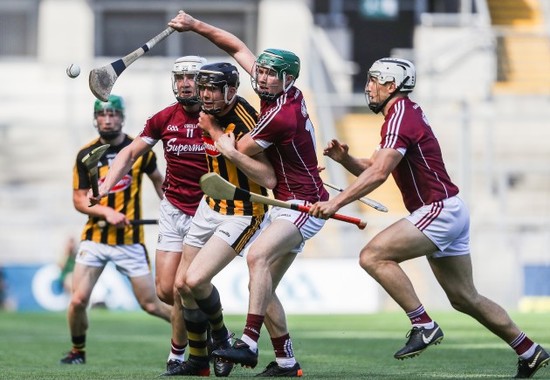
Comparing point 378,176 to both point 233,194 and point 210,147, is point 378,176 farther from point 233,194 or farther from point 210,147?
point 210,147

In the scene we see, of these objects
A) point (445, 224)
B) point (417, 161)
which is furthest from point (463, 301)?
point (417, 161)

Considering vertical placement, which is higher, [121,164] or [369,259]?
[121,164]

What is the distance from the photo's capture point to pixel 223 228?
878 centimetres

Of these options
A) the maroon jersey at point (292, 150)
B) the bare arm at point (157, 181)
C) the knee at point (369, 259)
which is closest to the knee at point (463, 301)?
the knee at point (369, 259)

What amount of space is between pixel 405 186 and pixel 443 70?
55.1ft

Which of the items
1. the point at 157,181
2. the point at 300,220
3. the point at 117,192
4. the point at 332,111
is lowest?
the point at 332,111

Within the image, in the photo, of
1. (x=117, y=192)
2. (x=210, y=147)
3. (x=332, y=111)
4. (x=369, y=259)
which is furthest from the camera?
(x=332, y=111)

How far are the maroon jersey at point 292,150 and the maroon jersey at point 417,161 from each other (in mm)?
593

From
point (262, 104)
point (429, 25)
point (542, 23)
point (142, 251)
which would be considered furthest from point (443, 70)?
point (262, 104)

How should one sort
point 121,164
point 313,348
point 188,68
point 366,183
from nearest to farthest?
point 366,183 < point 188,68 < point 121,164 < point 313,348

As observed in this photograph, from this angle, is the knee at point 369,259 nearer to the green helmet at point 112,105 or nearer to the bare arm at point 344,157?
the bare arm at point 344,157

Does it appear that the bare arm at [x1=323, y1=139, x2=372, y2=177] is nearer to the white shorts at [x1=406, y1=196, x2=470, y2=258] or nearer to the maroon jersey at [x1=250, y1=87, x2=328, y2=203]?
the maroon jersey at [x1=250, y1=87, x2=328, y2=203]

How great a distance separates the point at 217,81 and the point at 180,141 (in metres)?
0.92

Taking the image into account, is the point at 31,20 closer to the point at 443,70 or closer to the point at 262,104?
the point at 443,70
